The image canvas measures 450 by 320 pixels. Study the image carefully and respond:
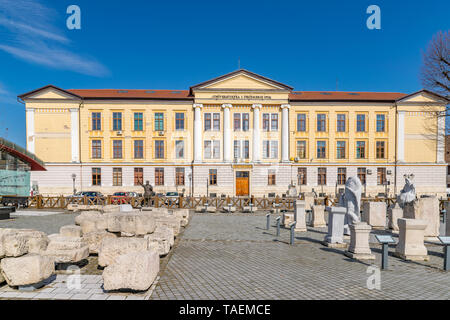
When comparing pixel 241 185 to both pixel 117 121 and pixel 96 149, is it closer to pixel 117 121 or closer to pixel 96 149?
pixel 117 121

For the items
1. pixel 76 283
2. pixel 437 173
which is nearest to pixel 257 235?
pixel 76 283

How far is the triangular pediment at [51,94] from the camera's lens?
102ft

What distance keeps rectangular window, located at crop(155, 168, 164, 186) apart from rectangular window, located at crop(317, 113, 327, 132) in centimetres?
2113

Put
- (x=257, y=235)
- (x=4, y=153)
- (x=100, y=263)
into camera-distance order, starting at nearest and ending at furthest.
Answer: (x=100, y=263) → (x=257, y=235) → (x=4, y=153)

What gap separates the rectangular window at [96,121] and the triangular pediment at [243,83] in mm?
12298

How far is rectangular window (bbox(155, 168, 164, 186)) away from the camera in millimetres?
32562

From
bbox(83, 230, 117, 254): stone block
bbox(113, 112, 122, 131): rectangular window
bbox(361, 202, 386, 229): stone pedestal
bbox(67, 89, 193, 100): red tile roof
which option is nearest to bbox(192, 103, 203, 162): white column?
bbox(67, 89, 193, 100): red tile roof

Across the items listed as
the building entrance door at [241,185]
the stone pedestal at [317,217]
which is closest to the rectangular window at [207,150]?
the building entrance door at [241,185]

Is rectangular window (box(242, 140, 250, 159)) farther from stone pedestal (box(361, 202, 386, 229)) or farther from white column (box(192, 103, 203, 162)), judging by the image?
stone pedestal (box(361, 202, 386, 229))
